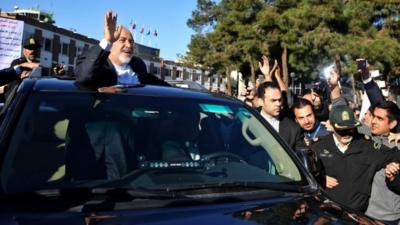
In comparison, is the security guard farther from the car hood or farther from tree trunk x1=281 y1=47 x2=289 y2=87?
tree trunk x1=281 y1=47 x2=289 y2=87

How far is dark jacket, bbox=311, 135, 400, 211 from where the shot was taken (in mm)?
4344

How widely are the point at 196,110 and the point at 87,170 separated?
0.90 m

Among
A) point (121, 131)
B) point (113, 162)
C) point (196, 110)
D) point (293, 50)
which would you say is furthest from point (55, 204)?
point (293, 50)

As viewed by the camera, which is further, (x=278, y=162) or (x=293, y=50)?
(x=293, y=50)

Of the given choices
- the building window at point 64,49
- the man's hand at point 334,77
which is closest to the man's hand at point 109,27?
the man's hand at point 334,77

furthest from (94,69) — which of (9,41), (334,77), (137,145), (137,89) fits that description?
(9,41)

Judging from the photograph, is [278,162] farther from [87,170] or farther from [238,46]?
[238,46]

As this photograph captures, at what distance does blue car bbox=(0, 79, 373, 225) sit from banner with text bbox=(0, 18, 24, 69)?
611 cm

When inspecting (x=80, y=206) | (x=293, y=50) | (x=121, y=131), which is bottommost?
(x=80, y=206)

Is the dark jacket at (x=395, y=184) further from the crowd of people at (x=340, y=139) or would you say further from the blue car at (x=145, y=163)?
the blue car at (x=145, y=163)

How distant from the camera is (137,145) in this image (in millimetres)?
3197

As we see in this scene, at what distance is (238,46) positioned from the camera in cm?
4462

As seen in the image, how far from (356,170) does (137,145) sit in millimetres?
1896

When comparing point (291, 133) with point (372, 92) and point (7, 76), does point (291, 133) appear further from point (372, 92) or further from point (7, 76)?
point (7, 76)
